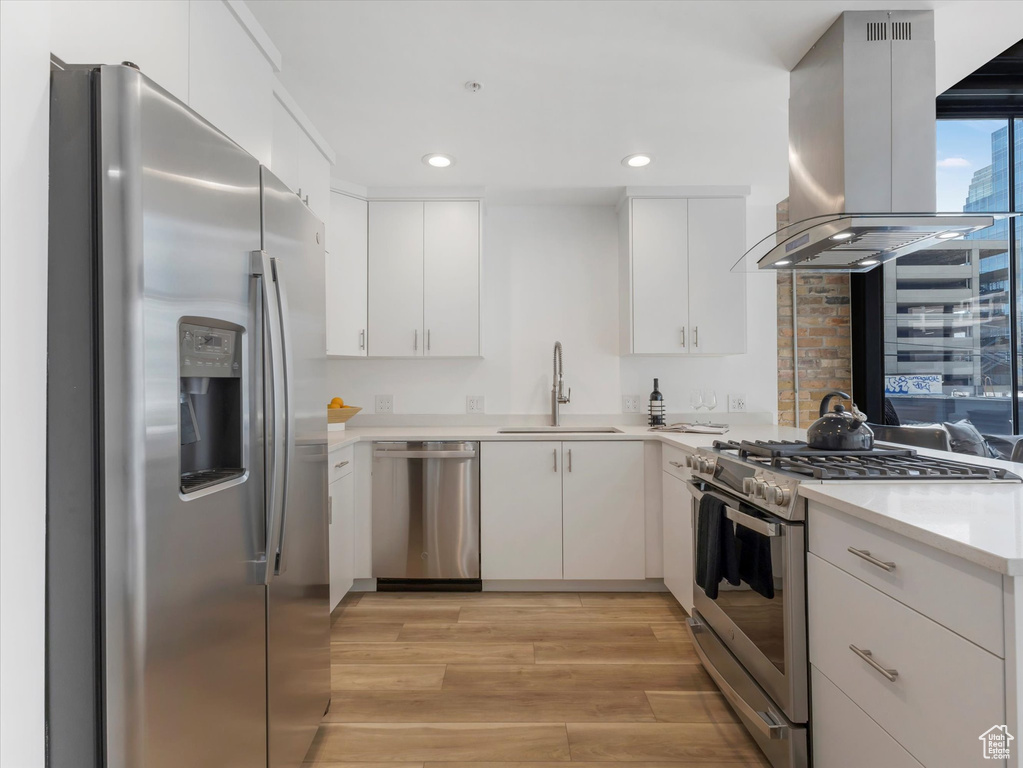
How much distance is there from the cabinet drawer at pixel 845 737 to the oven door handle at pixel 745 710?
94mm

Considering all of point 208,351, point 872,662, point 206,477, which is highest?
point 208,351

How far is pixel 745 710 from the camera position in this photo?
1.79m

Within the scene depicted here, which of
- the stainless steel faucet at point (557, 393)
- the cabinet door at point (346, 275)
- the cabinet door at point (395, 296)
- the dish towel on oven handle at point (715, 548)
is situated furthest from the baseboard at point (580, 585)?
the cabinet door at point (346, 275)

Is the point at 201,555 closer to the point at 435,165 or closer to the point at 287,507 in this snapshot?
the point at 287,507

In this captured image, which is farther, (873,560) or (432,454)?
(432,454)

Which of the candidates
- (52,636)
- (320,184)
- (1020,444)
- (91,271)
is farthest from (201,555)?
(1020,444)

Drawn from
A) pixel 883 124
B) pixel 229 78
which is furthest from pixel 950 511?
pixel 229 78

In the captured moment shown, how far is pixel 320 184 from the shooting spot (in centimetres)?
288

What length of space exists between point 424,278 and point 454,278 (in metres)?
0.19

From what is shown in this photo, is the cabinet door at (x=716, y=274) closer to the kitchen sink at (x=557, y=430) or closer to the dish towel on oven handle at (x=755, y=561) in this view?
the kitchen sink at (x=557, y=430)

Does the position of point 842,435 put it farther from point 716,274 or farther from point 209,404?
point 209,404

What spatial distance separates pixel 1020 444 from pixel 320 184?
3617mm

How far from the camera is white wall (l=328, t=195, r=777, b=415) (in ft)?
12.7

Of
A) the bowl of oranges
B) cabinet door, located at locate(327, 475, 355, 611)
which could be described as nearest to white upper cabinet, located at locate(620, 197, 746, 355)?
the bowl of oranges
